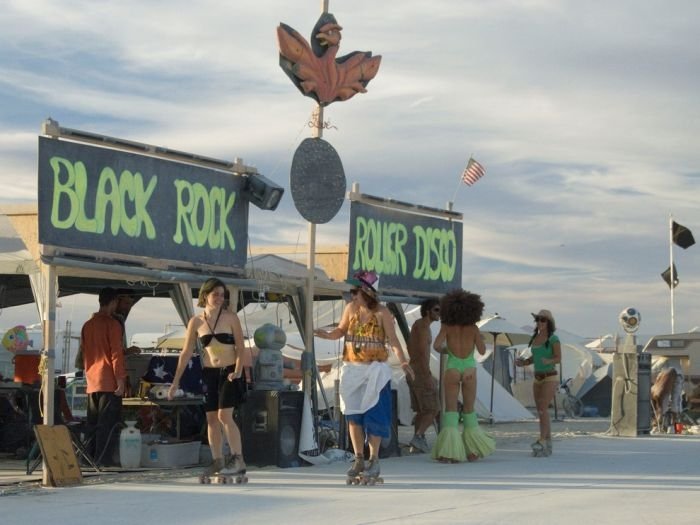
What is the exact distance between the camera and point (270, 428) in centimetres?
1280

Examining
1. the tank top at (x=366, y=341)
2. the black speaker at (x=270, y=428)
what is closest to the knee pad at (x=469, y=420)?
the black speaker at (x=270, y=428)

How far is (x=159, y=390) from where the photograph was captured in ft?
44.3

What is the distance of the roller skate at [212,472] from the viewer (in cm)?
1083

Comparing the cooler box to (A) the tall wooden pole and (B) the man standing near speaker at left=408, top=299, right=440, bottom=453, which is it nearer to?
(A) the tall wooden pole

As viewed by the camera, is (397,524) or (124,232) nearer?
(397,524)

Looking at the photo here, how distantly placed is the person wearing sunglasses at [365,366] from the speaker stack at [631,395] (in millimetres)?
9221

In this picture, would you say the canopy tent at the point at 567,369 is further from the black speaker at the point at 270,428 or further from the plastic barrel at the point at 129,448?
the plastic barrel at the point at 129,448

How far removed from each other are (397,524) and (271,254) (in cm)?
813

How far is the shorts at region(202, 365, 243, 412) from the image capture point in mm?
10797

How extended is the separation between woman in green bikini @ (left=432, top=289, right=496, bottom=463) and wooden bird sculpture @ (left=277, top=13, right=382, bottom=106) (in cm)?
280

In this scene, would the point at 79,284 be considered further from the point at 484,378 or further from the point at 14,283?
the point at 484,378

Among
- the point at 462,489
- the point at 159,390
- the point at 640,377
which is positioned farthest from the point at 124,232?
the point at 640,377

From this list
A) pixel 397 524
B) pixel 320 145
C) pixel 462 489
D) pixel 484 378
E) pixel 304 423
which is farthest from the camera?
pixel 484 378

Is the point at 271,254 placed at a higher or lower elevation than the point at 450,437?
higher
